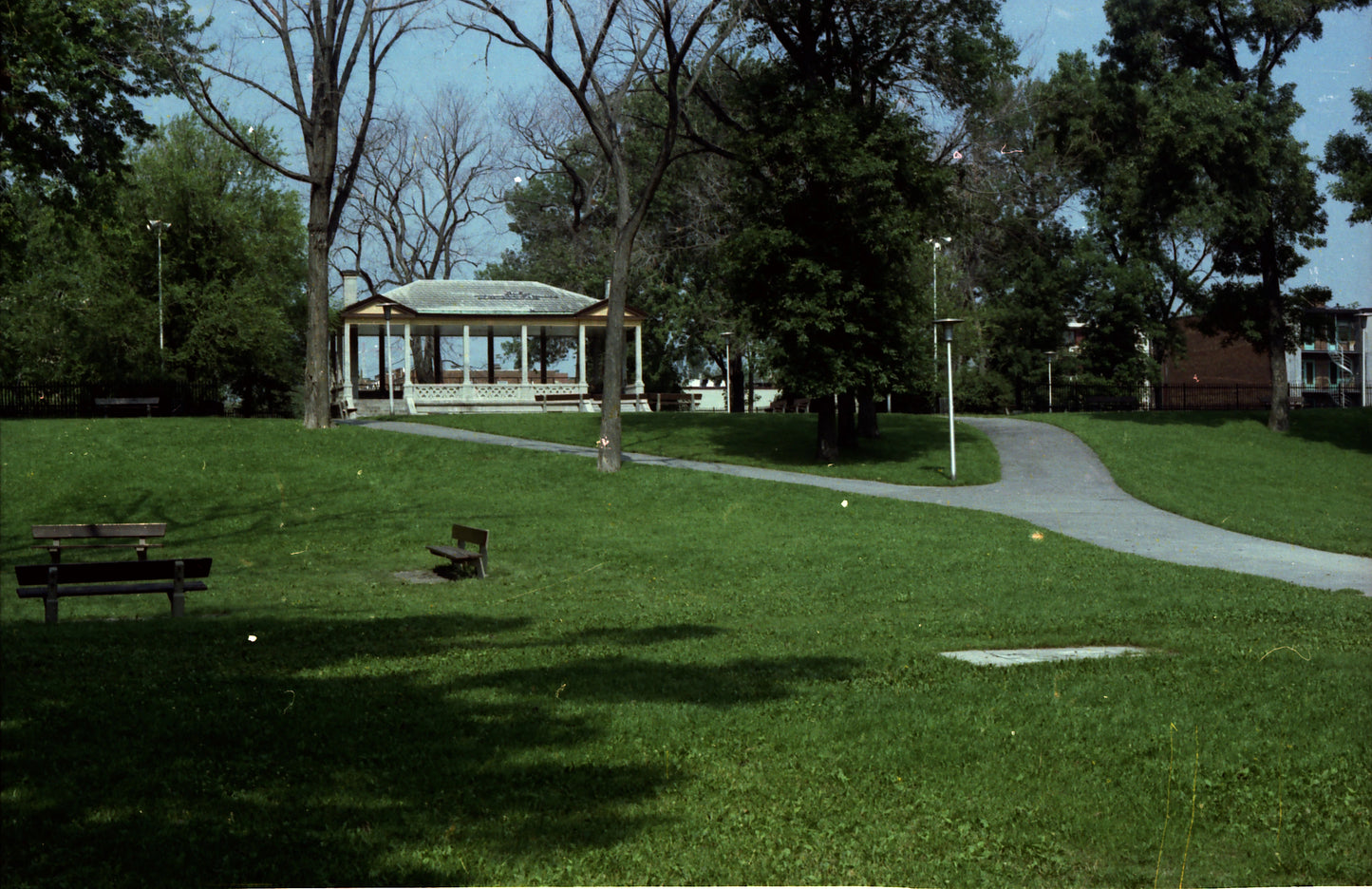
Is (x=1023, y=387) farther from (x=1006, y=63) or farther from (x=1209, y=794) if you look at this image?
(x=1209, y=794)

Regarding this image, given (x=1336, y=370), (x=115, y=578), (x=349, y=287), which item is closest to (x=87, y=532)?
(x=115, y=578)

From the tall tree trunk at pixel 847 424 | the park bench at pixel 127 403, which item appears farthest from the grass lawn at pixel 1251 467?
the park bench at pixel 127 403

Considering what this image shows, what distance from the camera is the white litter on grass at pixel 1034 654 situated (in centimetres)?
838

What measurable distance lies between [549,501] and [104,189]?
926 cm

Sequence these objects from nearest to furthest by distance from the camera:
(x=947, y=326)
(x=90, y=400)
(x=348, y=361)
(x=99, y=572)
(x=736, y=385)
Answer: (x=99, y=572)
(x=947, y=326)
(x=90, y=400)
(x=348, y=361)
(x=736, y=385)

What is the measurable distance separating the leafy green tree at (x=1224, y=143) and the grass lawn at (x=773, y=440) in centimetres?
1012

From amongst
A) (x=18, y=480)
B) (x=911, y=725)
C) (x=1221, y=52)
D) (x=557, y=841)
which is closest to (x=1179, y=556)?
(x=911, y=725)

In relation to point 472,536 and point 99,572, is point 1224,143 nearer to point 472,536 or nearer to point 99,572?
point 472,536

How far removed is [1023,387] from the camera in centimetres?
5878

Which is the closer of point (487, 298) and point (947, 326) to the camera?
point (947, 326)

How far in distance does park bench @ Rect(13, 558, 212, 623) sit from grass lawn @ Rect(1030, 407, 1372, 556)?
15123 mm

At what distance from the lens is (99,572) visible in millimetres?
10688

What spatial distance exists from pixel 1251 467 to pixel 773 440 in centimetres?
1282

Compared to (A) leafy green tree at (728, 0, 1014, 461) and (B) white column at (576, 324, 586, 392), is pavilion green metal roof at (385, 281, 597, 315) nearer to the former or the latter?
(B) white column at (576, 324, 586, 392)
